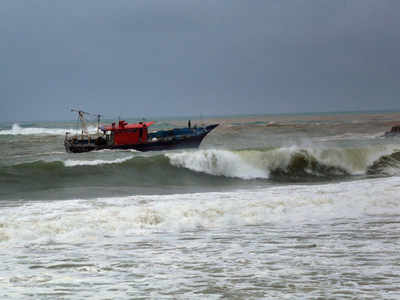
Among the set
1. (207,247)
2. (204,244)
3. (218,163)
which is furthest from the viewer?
(218,163)

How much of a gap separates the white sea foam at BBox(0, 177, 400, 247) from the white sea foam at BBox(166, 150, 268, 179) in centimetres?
1025

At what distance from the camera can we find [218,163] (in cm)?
2612

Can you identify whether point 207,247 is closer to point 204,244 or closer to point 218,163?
point 204,244

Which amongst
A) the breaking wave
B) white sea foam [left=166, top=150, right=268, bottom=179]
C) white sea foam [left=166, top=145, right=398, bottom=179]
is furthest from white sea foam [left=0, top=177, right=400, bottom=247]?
white sea foam [left=166, top=145, right=398, bottom=179]

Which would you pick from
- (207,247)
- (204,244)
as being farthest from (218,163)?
(207,247)

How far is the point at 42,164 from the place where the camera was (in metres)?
24.8

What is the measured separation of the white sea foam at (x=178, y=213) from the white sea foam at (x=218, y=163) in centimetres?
1025

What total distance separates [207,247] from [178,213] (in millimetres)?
3201

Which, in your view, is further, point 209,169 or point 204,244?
point 209,169

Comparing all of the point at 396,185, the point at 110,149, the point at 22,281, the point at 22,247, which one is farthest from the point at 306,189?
the point at 110,149

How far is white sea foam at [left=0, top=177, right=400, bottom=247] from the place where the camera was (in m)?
10.1

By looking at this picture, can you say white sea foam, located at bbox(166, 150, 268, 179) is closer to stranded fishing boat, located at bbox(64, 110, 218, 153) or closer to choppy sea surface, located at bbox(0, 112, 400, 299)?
choppy sea surface, located at bbox(0, 112, 400, 299)

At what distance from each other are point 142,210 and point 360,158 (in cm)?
1729

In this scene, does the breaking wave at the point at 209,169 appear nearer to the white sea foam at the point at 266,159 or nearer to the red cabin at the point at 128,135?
the white sea foam at the point at 266,159
